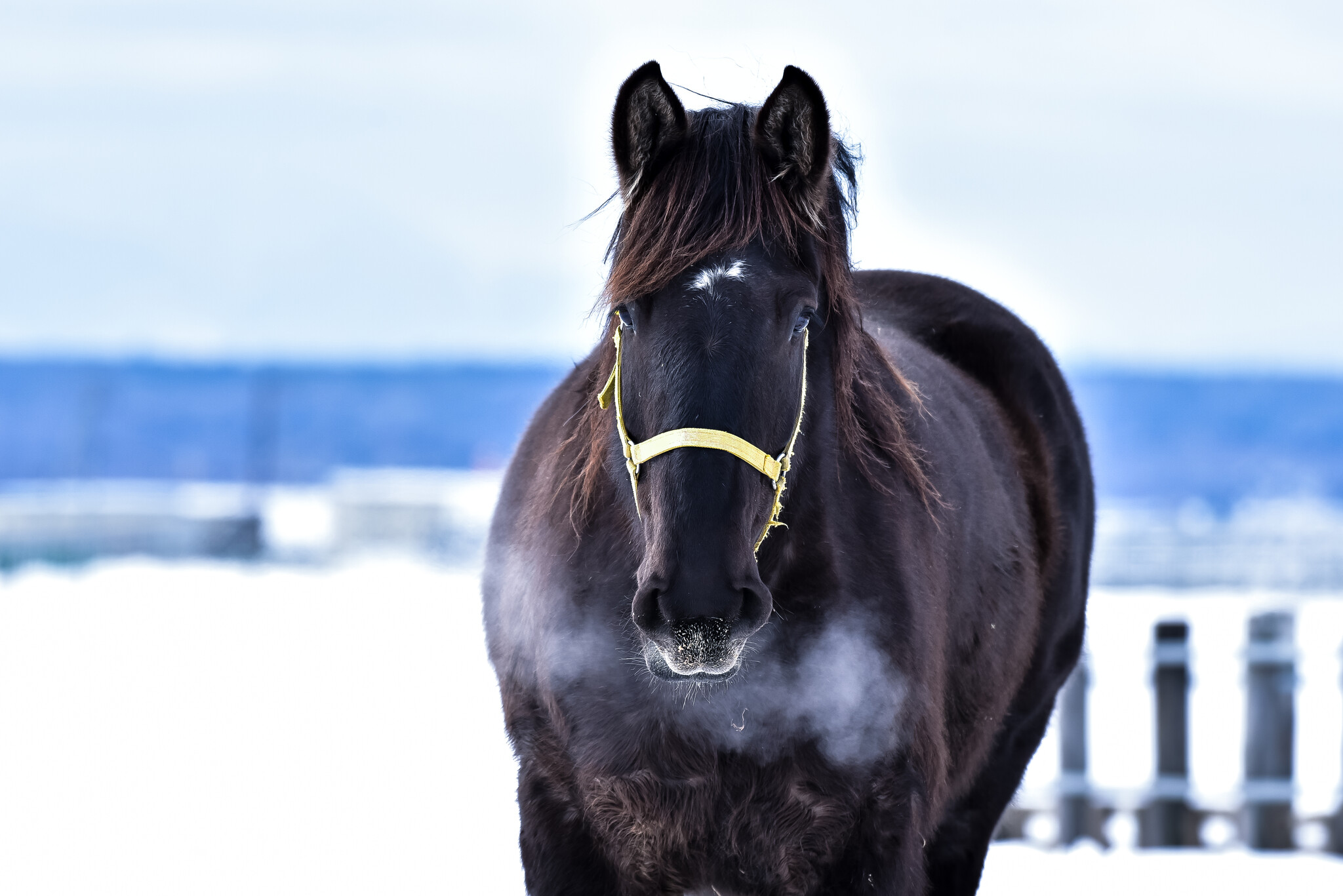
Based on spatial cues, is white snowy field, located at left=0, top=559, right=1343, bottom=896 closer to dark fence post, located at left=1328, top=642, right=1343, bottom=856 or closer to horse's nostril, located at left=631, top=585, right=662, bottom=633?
dark fence post, located at left=1328, top=642, right=1343, bottom=856

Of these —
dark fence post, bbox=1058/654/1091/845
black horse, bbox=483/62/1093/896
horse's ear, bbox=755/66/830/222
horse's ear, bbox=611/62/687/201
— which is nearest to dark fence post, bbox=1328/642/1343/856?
dark fence post, bbox=1058/654/1091/845

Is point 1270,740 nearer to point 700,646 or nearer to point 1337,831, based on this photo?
point 1337,831

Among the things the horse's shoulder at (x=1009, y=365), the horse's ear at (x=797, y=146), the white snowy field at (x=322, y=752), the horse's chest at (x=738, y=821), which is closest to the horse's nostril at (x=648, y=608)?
the horse's chest at (x=738, y=821)

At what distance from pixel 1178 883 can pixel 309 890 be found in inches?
141

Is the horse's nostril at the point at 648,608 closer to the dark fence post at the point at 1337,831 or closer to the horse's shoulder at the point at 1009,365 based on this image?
the horse's shoulder at the point at 1009,365

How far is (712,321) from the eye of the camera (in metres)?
2.47

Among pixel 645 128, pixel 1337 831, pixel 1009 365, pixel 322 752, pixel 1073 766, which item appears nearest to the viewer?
pixel 645 128

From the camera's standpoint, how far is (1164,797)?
Answer: 22.8ft

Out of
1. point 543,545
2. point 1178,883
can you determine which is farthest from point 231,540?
point 543,545

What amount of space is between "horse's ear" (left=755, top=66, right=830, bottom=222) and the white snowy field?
134 inches

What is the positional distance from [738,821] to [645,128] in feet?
4.65

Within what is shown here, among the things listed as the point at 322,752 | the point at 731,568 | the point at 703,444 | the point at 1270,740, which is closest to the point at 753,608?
the point at 731,568

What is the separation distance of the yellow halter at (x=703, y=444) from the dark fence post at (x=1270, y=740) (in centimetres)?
518

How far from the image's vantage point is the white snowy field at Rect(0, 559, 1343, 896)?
215 inches
